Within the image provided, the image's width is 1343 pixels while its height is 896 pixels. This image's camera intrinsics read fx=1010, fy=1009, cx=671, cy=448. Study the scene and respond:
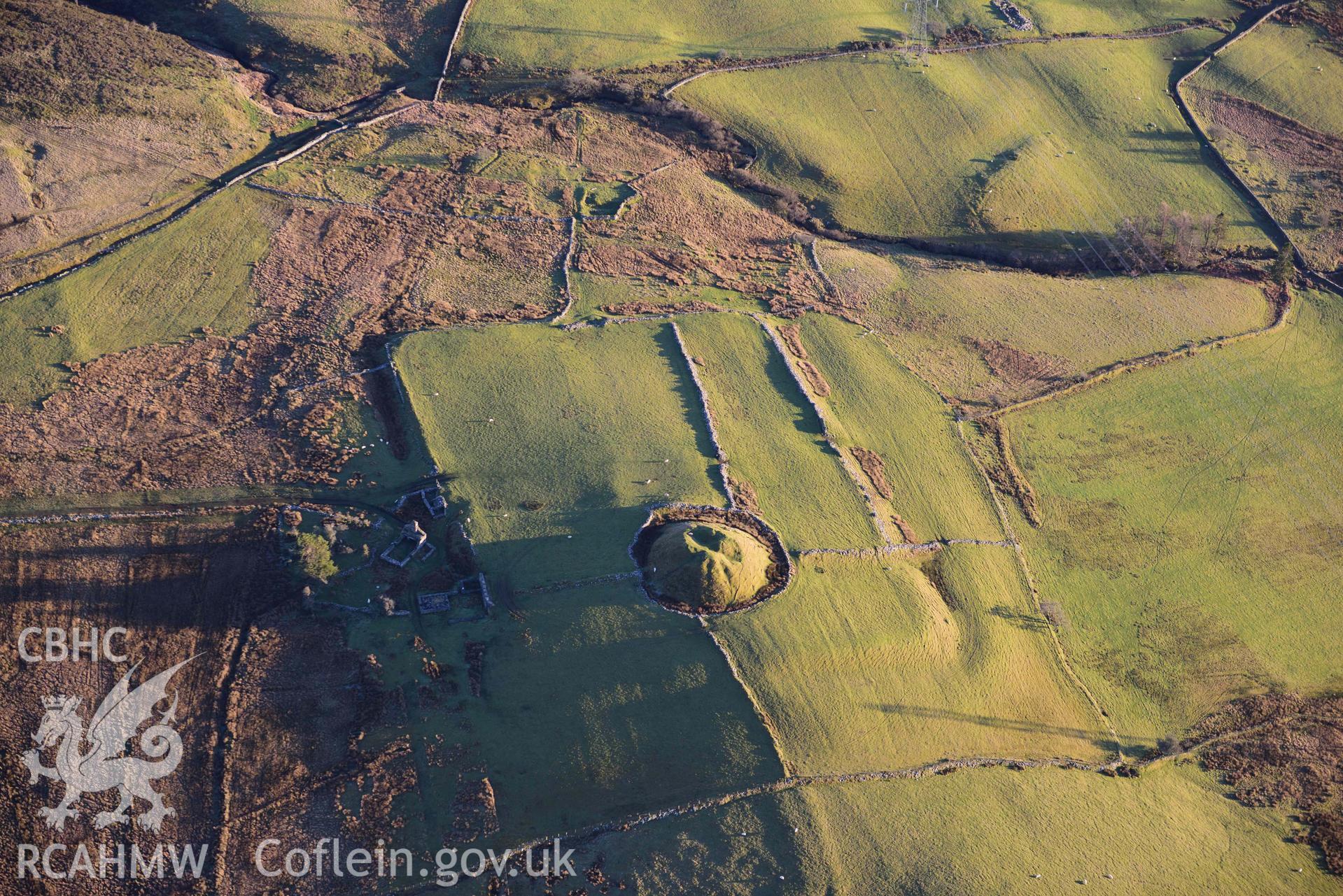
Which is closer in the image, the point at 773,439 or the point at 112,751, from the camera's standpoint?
the point at 112,751

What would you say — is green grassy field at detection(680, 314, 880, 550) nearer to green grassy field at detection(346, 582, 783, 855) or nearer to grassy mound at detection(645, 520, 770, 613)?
grassy mound at detection(645, 520, 770, 613)

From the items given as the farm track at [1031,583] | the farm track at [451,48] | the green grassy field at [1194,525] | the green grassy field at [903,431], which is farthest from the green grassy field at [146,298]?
the green grassy field at [1194,525]

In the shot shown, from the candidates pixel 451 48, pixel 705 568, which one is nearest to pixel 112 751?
pixel 705 568

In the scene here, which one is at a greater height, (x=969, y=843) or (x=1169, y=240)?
(x=1169, y=240)

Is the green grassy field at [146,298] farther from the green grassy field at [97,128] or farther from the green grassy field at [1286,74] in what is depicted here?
the green grassy field at [1286,74]

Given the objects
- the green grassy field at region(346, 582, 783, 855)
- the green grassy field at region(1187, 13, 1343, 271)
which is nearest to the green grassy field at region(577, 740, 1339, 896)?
the green grassy field at region(346, 582, 783, 855)

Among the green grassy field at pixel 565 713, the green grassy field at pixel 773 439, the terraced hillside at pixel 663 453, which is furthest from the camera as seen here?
the green grassy field at pixel 773 439

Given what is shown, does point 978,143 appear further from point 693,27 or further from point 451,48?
point 451,48

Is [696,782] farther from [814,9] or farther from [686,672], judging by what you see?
[814,9]
